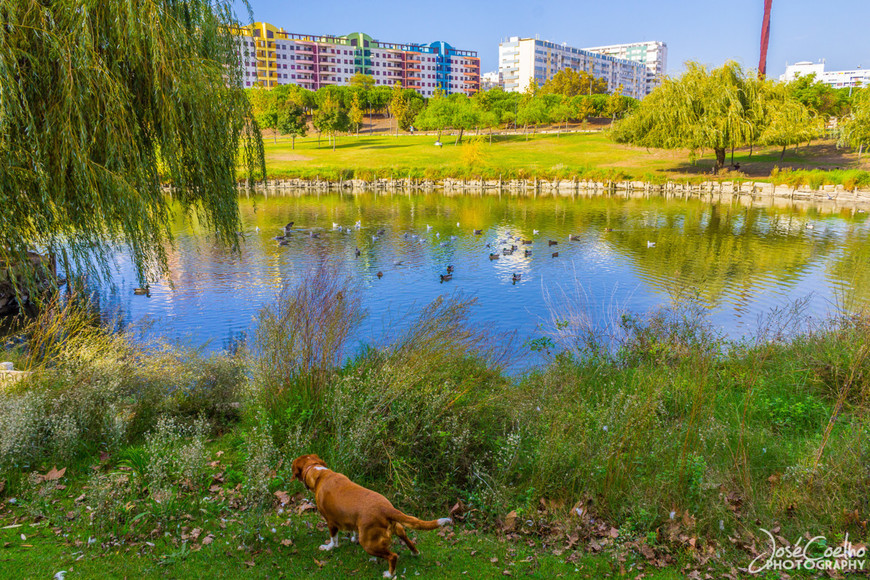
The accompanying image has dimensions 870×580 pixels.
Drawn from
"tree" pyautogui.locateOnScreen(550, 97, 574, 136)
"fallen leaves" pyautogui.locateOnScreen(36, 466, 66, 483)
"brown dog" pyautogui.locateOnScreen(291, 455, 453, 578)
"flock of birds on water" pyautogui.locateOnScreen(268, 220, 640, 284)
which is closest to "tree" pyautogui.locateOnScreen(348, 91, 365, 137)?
"tree" pyautogui.locateOnScreen(550, 97, 574, 136)

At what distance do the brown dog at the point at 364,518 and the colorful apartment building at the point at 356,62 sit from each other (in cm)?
14354

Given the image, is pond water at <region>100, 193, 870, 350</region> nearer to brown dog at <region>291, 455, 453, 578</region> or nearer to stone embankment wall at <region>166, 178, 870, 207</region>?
brown dog at <region>291, 455, 453, 578</region>

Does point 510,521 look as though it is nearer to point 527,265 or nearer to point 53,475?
point 53,475

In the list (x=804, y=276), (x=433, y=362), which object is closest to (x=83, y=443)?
(x=433, y=362)

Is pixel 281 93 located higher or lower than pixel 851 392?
higher

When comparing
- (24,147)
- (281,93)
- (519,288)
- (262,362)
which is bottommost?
(519,288)

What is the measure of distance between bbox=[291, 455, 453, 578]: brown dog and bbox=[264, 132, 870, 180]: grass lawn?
55906 millimetres

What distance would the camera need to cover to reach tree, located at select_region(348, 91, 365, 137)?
9147cm

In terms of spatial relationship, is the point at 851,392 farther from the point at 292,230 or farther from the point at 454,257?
the point at 292,230

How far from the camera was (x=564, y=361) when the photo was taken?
9875 mm

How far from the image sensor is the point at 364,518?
Answer: 4.59 meters

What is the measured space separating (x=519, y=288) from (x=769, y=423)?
1218 centimetres

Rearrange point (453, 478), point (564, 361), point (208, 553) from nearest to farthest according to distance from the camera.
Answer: point (208, 553), point (453, 478), point (564, 361)

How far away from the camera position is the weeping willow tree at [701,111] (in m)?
49.8
